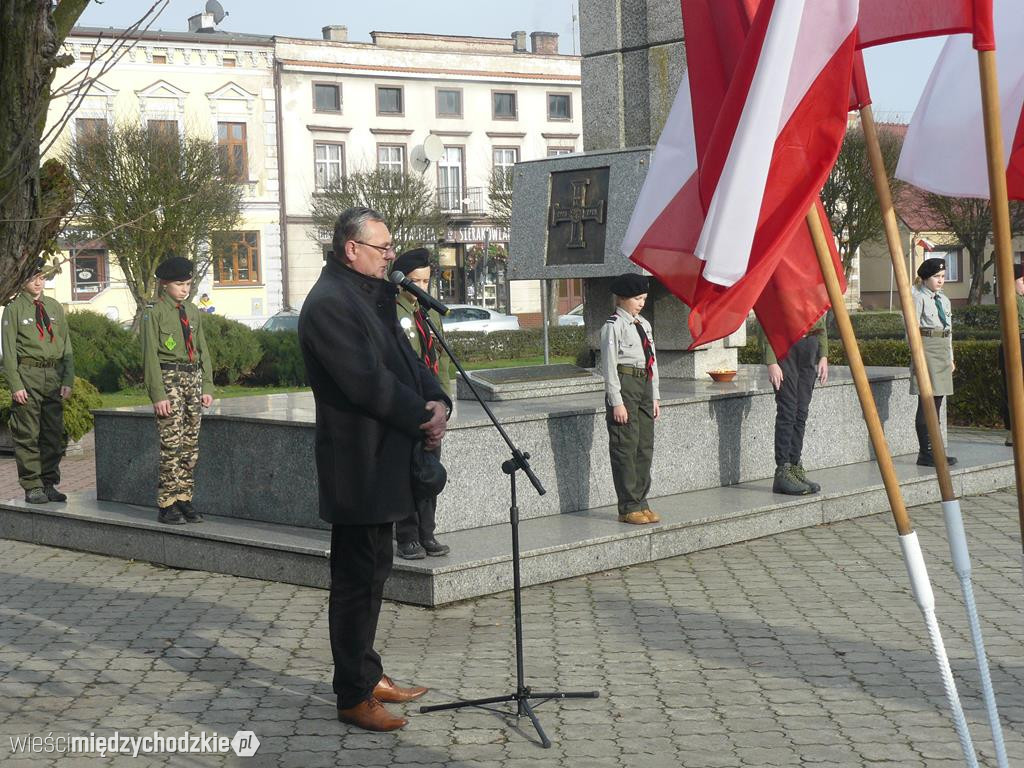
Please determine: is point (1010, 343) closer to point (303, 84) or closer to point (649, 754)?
point (649, 754)

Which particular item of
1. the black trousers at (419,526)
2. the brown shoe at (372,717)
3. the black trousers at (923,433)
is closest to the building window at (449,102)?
the black trousers at (923,433)

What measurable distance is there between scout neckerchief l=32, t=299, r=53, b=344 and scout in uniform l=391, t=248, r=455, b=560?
382 cm

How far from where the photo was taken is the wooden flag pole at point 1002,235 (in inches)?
130

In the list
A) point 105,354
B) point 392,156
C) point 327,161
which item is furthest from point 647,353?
point 392,156

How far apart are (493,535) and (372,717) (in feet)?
10.6

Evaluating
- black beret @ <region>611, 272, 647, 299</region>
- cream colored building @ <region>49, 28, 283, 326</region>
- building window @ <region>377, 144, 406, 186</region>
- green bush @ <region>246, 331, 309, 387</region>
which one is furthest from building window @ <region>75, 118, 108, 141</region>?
black beret @ <region>611, 272, 647, 299</region>

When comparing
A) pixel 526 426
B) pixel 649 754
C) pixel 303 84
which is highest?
pixel 303 84

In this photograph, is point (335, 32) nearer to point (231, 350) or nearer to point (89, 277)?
point (89, 277)

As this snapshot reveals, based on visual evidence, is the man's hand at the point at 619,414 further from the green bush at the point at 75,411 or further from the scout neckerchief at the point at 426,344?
the green bush at the point at 75,411

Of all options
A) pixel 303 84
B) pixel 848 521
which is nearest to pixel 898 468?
pixel 848 521

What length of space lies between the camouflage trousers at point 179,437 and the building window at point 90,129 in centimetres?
3185

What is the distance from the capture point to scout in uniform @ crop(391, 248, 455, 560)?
8203 mm

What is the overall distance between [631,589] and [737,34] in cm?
489

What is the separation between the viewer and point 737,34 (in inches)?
158
